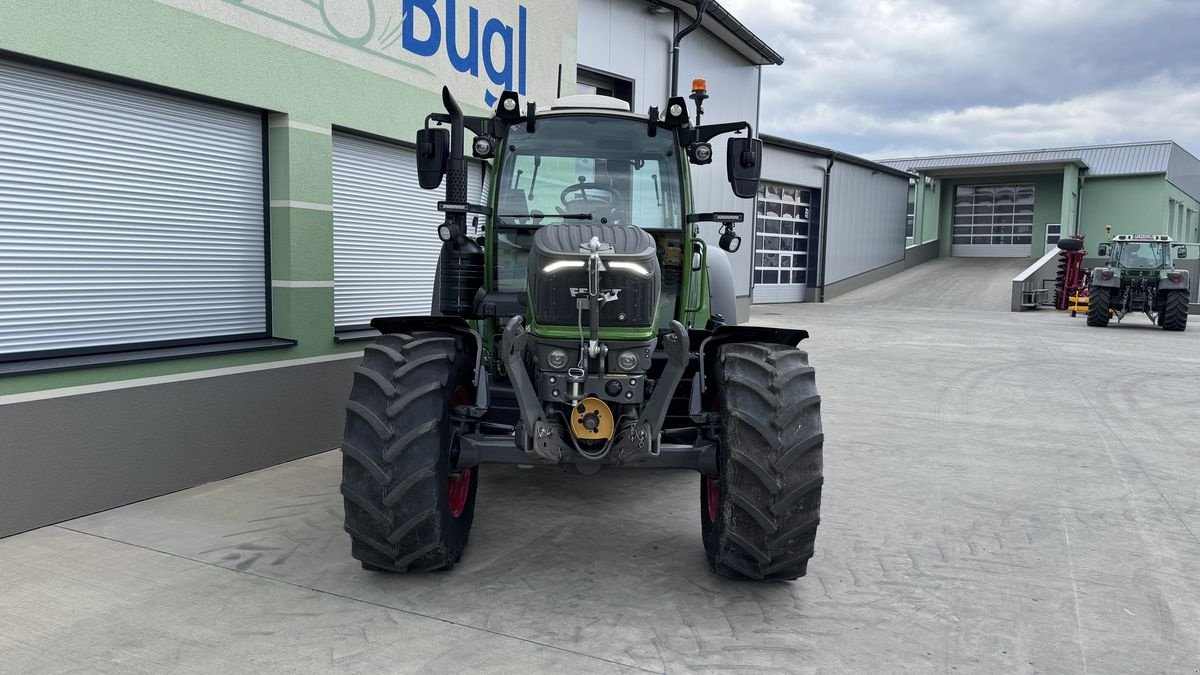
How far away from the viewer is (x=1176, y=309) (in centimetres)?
1838

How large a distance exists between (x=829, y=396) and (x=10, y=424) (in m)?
7.80

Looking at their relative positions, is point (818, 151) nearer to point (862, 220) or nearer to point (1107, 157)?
point (862, 220)

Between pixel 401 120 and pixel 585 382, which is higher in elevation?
pixel 401 120

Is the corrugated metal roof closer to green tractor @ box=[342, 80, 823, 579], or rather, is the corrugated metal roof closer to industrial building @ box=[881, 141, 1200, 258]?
industrial building @ box=[881, 141, 1200, 258]

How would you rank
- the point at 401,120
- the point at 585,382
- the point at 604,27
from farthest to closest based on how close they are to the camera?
the point at 604,27
the point at 401,120
the point at 585,382

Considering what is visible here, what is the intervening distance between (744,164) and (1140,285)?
18968mm

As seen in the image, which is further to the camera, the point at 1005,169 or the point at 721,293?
the point at 1005,169

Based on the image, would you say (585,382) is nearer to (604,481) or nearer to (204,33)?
(604,481)

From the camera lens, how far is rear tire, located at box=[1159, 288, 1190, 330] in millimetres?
18359

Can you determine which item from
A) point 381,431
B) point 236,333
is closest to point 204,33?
point 236,333

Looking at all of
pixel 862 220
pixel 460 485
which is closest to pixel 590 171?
pixel 460 485

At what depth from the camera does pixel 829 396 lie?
966cm

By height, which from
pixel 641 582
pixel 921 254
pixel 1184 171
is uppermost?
pixel 1184 171

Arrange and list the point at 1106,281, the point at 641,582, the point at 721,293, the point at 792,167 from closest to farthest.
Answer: the point at 641,582
the point at 721,293
the point at 1106,281
the point at 792,167
